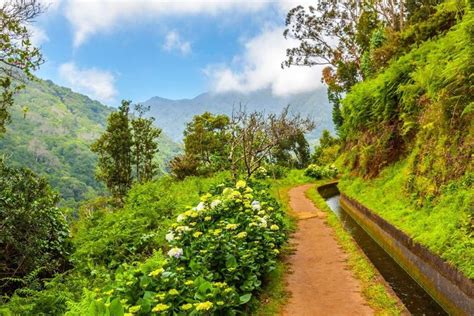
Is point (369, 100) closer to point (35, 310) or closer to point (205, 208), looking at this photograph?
point (205, 208)

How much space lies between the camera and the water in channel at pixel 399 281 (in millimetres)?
6325

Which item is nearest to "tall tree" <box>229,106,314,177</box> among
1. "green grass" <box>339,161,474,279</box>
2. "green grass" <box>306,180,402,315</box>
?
"green grass" <box>339,161,474,279</box>

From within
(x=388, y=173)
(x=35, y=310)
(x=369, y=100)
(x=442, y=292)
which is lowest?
(x=442, y=292)

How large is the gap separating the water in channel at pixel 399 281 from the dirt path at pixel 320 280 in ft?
2.61

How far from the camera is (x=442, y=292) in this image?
6.25 metres

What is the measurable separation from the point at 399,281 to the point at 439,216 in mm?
1426

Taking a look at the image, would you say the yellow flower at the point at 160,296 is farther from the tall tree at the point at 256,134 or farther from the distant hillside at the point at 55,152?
the distant hillside at the point at 55,152

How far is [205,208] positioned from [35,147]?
137 metres

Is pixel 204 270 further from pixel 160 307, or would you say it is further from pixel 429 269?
pixel 429 269

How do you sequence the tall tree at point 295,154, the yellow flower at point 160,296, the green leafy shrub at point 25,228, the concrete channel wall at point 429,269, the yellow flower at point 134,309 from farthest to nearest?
the tall tree at point 295,154, the green leafy shrub at point 25,228, the concrete channel wall at point 429,269, the yellow flower at point 160,296, the yellow flower at point 134,309

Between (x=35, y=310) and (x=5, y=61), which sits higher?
(x=5, y=61)

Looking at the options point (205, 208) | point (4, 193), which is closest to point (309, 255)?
point (205, 208)

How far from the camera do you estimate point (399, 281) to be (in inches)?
299

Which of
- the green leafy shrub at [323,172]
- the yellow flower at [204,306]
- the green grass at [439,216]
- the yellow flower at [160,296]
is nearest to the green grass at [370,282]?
the green grass at [439,216]
